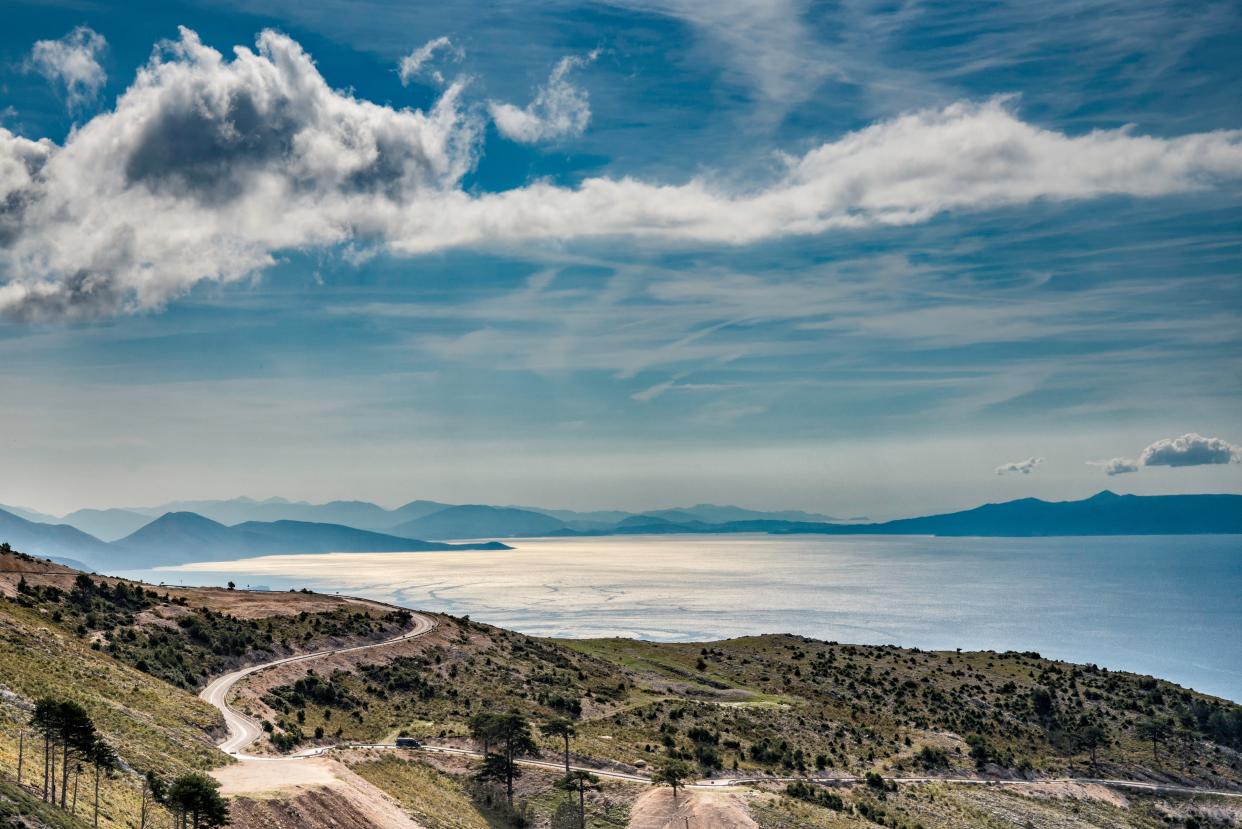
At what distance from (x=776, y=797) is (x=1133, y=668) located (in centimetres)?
17403

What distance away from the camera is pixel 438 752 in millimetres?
62031

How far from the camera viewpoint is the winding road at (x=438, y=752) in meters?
53.1

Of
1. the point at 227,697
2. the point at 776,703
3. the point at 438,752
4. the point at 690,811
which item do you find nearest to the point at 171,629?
the point at 227,697

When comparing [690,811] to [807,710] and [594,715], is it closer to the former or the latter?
[594,715]

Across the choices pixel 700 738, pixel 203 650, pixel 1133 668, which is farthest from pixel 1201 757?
pixel 1133 668

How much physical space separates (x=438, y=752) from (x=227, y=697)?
16.9 m

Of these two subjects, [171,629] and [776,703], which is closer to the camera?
[171,629]

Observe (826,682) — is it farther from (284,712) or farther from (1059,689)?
(284,712)

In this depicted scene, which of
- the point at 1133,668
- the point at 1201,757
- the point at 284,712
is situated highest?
the point at 284,712

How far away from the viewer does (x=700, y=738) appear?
2968 inches

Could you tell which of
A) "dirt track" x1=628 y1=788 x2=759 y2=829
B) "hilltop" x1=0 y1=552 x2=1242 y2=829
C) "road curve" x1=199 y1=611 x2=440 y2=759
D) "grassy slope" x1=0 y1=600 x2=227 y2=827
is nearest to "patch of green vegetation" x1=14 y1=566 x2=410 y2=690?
"hilltop" x1=0 y1=552 x2=1242 y2=829

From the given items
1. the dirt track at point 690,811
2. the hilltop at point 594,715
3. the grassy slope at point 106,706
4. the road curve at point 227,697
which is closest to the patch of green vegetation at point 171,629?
the hilltop at point 594,715

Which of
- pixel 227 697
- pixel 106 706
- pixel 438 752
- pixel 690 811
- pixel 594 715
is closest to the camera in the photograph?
pixel 106 706

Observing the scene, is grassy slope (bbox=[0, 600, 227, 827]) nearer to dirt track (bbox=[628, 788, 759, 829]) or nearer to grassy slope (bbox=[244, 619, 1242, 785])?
grassy slope (bbox=[244, 619, 1242, 785])
